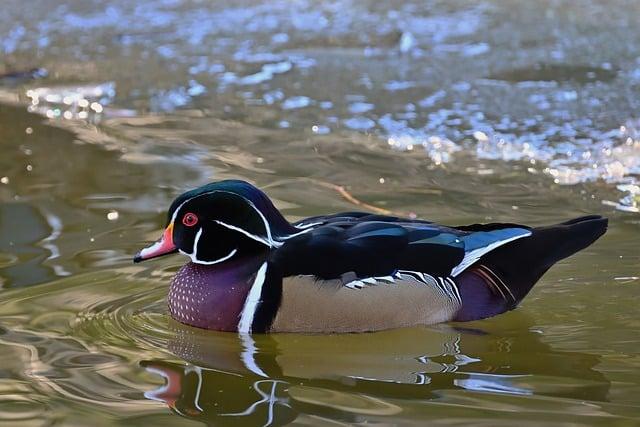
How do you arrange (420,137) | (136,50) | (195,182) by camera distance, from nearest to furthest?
1. (195,182)
2. (420,137)
3. (136,50)

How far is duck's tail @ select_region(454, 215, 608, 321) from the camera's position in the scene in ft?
14.9

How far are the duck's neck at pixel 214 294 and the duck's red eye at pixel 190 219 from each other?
0.56 feet

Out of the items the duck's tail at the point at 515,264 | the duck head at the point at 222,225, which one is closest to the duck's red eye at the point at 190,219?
the duck head at the point at 222,225

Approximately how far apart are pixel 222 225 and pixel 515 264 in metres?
1.13

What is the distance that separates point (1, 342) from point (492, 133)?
12.1 ft

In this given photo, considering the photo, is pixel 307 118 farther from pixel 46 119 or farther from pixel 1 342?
pixel 1 342

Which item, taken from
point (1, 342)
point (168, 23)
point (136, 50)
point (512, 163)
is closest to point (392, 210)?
point (512, 163)

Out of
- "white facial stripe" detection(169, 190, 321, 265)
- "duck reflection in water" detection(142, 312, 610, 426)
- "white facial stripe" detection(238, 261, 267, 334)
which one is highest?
"white facial stripe" detection(169, 190, 321, 265)

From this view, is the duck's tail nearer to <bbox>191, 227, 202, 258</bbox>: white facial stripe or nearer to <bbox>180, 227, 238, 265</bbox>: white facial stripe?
<bbox>180, 227, 238, 265</bbox>: white facial stripe

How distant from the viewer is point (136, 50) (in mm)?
9594

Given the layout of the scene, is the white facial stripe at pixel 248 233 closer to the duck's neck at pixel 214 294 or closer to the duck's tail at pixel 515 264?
the duck's neck at pixel 214 294

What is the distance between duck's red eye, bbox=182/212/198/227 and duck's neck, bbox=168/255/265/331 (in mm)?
171

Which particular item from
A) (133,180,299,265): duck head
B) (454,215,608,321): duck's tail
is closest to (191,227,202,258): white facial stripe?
(133,180,299,265): duck head

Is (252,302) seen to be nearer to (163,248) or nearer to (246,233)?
(246,233)
